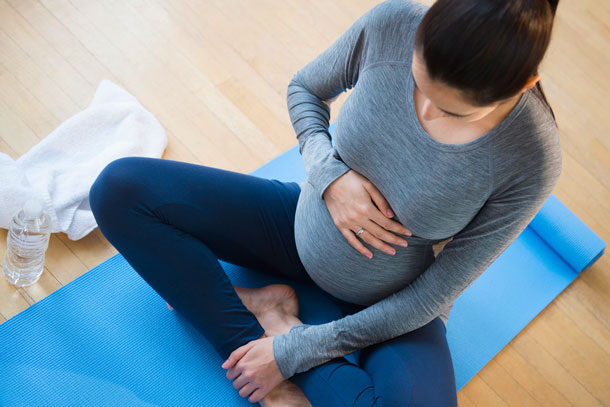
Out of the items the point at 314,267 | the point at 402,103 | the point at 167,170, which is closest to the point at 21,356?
the point at 167,170

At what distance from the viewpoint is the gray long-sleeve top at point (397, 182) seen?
1.00 meters

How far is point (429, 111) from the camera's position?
1.02m

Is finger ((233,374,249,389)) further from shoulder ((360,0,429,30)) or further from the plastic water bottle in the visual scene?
shoulder ((360,0,429,30))

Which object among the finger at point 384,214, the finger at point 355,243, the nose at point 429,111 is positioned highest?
the nose at point 429,111

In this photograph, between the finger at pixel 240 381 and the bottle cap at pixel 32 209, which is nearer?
the finger at pixel 240 381

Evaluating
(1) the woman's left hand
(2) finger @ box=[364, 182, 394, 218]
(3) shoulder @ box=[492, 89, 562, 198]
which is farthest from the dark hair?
(1) the woman's left hand

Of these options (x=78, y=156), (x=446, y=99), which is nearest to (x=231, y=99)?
(x=78, y=156)

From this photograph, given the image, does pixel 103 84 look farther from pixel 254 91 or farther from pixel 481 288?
pixel 481 288

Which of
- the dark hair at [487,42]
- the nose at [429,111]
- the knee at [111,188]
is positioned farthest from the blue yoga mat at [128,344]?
the dark hair at [487,42]

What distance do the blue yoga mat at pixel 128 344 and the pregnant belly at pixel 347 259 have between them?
218mm

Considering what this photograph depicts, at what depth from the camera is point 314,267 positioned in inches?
51.2

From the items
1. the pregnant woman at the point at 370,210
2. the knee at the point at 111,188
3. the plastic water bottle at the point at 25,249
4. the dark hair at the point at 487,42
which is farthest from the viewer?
the plastic water bottle at the point at 25,249

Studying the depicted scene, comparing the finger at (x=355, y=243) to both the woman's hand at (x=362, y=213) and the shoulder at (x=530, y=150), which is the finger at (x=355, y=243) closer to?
the woman's hand at (x=362, y=213)

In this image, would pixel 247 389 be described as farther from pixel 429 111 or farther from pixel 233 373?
pixel 429 111
